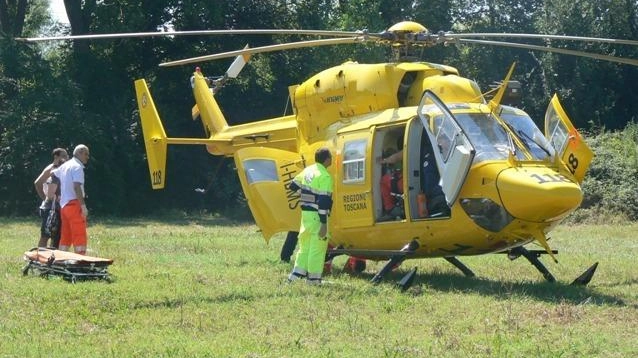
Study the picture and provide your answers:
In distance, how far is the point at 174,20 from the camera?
32875 millimetres

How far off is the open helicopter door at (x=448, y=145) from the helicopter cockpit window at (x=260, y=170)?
2.93 m

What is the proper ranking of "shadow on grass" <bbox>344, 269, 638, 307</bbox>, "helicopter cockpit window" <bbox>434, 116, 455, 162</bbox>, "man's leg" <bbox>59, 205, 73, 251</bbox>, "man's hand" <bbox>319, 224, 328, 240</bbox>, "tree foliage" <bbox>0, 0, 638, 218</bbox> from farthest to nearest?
"tree foliage" <bbox>0, 0, 638, 218</bbox>
"man's leg" <bbox>59, 205, 73, 251</bbox>
"man's hand" <bbox>319, 224, 328, 240</bbox>
"helicopter cockpit window" <bbox>434, 116, 455, 162</bbox>
"shadow on grass" <bbox>344, 269, 638, 307</bbox>

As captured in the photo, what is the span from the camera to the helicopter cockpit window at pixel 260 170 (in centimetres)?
1421

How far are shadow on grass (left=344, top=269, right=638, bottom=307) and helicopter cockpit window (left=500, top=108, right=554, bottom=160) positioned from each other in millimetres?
1575

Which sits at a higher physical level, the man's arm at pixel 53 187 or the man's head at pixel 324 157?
the man's head at pixel 324 157

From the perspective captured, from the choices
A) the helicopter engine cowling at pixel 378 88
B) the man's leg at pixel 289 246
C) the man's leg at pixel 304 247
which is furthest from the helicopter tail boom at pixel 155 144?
the man's leg at pixel 304 247

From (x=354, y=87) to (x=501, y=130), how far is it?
2.31 meters

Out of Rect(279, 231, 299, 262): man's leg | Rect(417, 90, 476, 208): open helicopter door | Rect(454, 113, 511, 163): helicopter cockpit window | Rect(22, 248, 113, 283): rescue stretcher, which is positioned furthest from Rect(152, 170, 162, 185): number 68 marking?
Rect(454, 113, 511, 163): helicopter cockpit window

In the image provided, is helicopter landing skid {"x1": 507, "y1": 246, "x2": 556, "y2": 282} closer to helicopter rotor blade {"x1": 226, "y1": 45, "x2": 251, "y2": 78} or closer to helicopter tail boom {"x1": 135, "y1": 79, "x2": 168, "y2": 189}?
helicopter rotor blade {"x1": 226, "y1": 45, "x2": 251, "y2": 78}

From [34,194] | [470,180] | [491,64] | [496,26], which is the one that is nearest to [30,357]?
[470,180]

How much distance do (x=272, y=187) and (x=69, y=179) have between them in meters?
2.88

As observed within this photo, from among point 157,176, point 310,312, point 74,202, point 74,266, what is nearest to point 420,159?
point 310,312

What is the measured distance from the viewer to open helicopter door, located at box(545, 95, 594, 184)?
12469 mm

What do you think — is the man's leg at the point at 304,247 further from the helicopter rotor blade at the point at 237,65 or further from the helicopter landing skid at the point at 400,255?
the helicopter rotor blade at the point at 237,65
